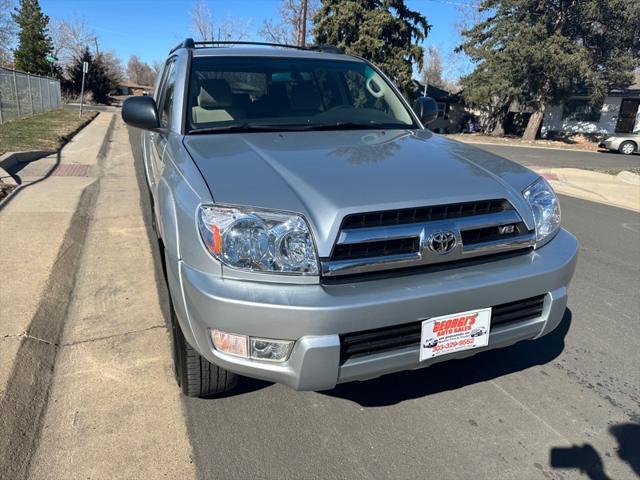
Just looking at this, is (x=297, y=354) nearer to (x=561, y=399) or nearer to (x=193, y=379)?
(x=193, y=379)

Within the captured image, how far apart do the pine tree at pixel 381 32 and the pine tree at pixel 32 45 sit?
1179 inches

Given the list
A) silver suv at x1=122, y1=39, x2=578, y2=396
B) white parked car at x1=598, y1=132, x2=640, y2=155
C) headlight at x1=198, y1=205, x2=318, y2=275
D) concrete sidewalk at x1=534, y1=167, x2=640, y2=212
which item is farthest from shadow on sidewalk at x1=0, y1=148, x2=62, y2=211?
white parked car at x1=598, y1=132, x2=640, y2=155

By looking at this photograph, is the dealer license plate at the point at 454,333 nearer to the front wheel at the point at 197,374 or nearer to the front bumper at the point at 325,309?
the front bumper at the point at 325,309

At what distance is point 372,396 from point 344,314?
1012mm

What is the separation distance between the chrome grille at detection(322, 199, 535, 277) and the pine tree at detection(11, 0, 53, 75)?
51.8 metres

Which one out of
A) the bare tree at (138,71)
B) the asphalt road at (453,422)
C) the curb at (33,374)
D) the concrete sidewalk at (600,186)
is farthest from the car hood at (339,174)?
the bare tree at (138,71)

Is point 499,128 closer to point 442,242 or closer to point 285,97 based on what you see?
point 285,97

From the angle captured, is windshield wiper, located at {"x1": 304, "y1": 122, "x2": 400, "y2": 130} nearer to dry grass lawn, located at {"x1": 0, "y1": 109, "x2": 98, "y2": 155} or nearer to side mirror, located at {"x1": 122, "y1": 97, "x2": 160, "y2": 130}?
side mirror, located at {"x1": 122, "y1": 97, "x2": 160, "y2": 130}

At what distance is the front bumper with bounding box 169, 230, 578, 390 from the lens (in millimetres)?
1947

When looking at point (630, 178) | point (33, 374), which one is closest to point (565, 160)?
point (630, 178)

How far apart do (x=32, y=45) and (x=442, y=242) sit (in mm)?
55547

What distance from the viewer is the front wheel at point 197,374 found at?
2.41 metres

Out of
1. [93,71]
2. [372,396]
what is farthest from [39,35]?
[372,396]

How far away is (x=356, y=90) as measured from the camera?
3.90 m
